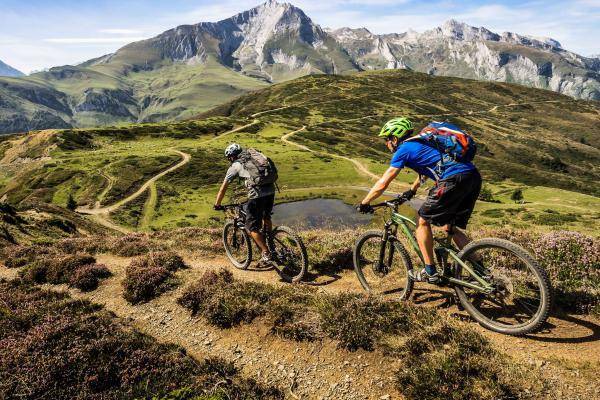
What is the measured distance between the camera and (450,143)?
6867 mm

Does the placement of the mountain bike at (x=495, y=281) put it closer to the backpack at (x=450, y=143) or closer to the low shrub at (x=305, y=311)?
the low shrub at (x=305, y=311)

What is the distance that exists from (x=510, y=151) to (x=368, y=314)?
712 feet

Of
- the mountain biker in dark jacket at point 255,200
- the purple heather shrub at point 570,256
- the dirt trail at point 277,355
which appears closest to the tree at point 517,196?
the purple heather shrub at point 570,256

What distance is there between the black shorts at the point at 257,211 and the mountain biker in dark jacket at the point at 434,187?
372cm

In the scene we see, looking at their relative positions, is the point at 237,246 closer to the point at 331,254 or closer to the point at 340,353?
the point at 331,254

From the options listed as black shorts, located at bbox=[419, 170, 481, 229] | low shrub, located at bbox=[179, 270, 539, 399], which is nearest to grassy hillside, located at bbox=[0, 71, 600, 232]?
black shorts, located at bbox=[419, 170, 481, 229]

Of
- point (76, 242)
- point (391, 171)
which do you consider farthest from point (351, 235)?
point (76, 242)

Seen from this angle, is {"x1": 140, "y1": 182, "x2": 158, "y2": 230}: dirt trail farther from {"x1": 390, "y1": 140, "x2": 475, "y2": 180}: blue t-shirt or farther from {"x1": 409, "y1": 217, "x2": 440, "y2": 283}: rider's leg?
{"x1": 390, "y1": 140, "x2": 475, "y2": 180}: blue t-shirt

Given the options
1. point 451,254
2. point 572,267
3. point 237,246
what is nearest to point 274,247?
point 237,246

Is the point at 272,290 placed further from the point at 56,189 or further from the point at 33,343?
the point at 56,189

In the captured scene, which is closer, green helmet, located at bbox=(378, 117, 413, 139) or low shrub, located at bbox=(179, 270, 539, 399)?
low shrub, located at bbox=(179, 270, 539, 399)

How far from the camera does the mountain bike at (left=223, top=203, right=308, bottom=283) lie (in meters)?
10.6

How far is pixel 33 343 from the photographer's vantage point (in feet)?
22.7

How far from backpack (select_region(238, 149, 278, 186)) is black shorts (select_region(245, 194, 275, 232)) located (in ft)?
1.70
